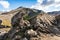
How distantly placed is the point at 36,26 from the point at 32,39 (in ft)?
17.9

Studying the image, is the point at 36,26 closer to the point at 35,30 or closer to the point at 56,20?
the point at 35,30

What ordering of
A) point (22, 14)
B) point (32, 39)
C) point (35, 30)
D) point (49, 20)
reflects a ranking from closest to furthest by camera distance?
point (32, 39) < point (35, 30) < point (49, 20) < point (22, 14)

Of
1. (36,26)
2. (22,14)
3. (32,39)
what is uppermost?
(22,14)

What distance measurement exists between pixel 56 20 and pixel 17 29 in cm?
1134

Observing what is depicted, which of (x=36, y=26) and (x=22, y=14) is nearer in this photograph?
(x=36, y=26)

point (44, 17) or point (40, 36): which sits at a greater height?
point (44, 17)

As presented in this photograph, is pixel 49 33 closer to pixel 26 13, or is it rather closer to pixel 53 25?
pixel 53 25

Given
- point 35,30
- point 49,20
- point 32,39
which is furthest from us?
point 49,20

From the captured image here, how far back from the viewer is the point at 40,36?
144 feet

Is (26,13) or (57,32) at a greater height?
(26,13)

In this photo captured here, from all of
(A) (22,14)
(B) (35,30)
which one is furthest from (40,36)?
(A) (22,14)

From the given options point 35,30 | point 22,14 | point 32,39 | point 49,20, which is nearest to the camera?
point 32,39

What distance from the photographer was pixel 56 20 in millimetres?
49500

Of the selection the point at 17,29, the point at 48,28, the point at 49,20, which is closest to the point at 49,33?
the point at 48,28
